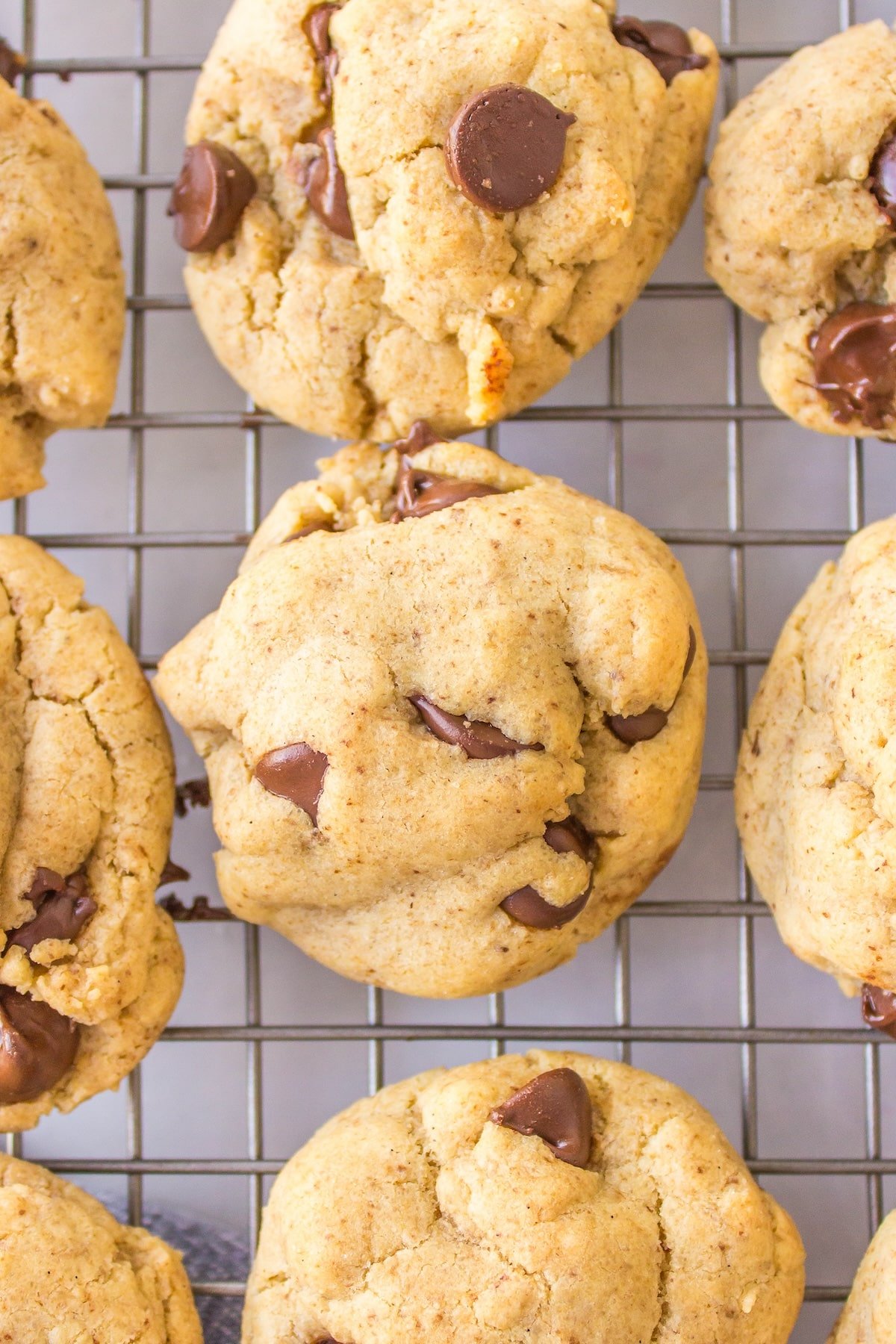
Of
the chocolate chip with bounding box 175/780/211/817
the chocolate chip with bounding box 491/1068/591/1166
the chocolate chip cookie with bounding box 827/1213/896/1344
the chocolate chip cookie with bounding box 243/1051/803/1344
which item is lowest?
the chocolate chip cookie with bounding box 827/1213/896/1344

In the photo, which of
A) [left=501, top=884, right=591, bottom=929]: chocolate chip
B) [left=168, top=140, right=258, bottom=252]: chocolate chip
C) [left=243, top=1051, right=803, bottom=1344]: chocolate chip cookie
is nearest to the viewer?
[left=243, top=1051, right=803, bottom=1344]: chocolate chip cookie

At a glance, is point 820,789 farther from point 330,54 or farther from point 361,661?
point 330,54

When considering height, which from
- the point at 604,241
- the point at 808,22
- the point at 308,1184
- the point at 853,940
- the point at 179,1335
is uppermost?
the point at 808,22

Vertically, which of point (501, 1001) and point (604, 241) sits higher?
point (604, 241)

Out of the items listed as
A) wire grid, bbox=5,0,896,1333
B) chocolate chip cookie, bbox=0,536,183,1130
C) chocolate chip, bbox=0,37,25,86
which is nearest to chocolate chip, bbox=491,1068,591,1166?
Answer: wire grid, bbox=5,0,896,1333

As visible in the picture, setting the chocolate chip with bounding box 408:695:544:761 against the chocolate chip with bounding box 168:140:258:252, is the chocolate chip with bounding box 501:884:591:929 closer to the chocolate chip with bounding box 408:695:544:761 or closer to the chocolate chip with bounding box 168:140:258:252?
the chocolate chip with bounding box 408:695:544:761

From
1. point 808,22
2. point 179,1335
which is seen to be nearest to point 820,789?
point 179,1335
